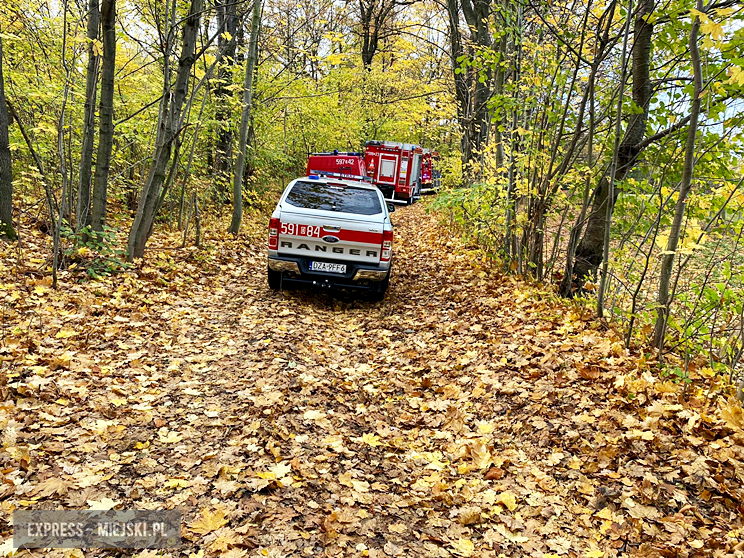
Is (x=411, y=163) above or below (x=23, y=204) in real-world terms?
above

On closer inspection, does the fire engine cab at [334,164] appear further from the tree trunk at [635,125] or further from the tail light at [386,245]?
the tree trunk at [635,125]

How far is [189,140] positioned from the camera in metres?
11.7

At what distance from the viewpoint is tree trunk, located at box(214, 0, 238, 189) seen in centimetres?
1198

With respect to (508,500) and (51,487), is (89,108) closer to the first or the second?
(51,487)

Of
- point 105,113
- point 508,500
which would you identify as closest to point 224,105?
point 105,113

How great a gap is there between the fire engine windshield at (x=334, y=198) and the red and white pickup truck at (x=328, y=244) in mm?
18

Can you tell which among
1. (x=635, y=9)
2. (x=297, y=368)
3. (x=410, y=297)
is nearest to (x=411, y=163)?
(x=410, y=297)

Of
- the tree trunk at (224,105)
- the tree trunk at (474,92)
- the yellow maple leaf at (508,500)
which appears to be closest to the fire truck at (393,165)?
the tree trunk at (474,92)

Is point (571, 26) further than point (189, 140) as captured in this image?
No

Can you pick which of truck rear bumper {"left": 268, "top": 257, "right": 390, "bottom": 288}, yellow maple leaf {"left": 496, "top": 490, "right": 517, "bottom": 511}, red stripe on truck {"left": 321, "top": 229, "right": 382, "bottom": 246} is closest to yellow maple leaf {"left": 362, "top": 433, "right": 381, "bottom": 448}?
yellow maple leaf {"left": 496, "top": 490, "right": 517, "bottom": 511}

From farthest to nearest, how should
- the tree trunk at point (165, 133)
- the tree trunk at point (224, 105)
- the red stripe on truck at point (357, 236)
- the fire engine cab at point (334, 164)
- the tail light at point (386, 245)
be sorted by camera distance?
the fire engine cab at point (334, 164) < the tree trunk at point (224, 105) < the tree trunk at point (165, 133) < the tail light at point (386, 245) < the red stripe on truck at point (357, 236)

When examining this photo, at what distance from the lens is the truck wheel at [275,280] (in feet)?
26.9

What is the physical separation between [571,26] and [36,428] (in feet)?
26.9

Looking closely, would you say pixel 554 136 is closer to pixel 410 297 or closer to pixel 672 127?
pixel 672 127
